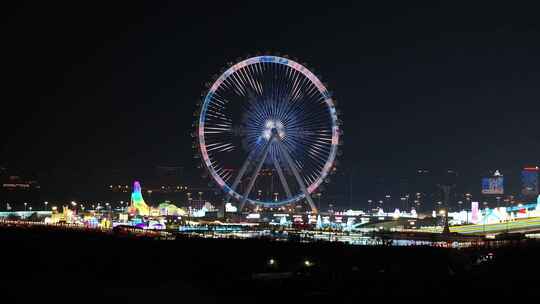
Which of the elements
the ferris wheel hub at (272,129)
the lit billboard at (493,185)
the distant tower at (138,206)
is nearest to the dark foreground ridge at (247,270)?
the ferris wheel hub at (272,129)

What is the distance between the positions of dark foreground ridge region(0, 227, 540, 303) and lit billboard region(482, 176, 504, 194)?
278 ft

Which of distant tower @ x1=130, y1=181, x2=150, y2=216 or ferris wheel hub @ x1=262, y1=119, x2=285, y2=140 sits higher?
ferris wheel hub @ x1=262, y1=119, x2=285, y2=140

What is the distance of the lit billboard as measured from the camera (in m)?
140

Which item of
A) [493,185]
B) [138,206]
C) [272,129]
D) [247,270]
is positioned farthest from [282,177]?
[493,185]

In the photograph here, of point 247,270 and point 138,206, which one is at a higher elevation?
point 138,206

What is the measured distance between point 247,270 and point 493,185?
112 metres

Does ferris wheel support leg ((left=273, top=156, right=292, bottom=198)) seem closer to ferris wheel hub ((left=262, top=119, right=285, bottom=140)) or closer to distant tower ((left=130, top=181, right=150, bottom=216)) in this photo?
ferris wheel hub ((left=262, top=119, right=285, bottom=140))

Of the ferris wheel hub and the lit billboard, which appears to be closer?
the ferris wheel hub

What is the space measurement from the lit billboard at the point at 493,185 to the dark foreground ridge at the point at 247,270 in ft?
278

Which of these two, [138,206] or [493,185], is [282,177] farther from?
[493,185]

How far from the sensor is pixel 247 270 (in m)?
41.5

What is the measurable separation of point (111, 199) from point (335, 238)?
121274 millimetres

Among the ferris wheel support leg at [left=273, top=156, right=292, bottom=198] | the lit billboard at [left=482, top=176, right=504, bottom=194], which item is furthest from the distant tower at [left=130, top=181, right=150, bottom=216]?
the lit billboard at [left=482, top=176, right=504, bottom=194]

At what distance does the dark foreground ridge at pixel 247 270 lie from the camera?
106 ft
